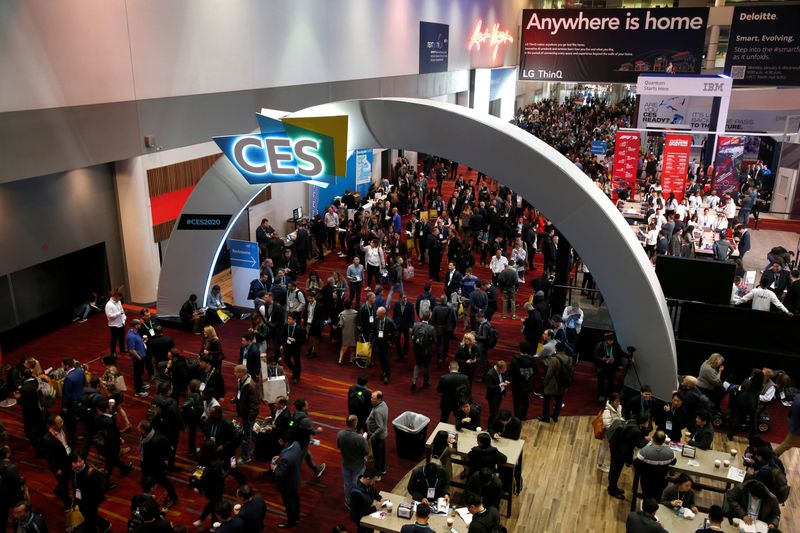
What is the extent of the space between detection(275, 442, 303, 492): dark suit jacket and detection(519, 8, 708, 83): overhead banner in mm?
24741

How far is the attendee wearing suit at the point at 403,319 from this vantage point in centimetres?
1113

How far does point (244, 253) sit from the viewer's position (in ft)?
42.4

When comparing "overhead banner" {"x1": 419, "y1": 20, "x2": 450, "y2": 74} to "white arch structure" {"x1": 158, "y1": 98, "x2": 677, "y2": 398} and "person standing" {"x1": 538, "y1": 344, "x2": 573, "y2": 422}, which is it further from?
"person standing" {"x1": 538, "y1": 344, "x2": 573, "y2": 422}

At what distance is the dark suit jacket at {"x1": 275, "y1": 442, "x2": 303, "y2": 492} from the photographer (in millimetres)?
6984

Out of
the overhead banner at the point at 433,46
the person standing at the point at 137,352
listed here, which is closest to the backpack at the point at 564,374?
the person standing at the point at 137,352

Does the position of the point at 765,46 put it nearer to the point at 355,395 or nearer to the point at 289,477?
the point at 355,395

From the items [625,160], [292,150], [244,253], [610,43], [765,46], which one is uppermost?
[610,43]

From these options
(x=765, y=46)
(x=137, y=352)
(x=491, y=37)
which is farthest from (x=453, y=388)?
(x=491, y=37)

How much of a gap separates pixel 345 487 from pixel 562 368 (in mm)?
3456

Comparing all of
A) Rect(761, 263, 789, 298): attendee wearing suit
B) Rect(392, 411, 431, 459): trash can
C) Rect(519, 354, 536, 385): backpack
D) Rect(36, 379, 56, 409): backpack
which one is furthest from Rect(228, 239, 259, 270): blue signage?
Rect(761, 263, 789, 298): attendee wearing suit

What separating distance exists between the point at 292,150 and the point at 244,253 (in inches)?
128

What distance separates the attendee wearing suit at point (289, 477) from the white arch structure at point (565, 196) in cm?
489

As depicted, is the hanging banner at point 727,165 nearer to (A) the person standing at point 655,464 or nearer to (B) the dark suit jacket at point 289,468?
(A) the person standing at point 655,464

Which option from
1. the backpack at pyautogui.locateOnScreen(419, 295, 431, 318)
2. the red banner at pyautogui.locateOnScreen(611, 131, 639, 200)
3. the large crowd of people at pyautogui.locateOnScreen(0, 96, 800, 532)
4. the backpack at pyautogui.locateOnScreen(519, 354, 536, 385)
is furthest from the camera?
the red banner at pyautogui.locateOnScreen(611, 131, 639, 200)
